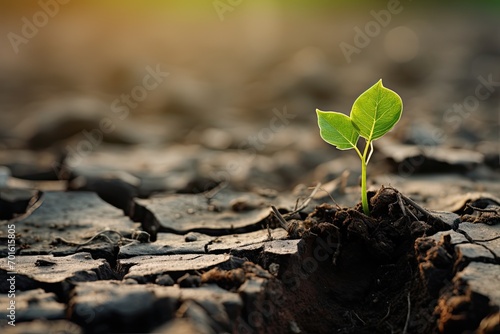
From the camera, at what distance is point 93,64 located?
11.0m

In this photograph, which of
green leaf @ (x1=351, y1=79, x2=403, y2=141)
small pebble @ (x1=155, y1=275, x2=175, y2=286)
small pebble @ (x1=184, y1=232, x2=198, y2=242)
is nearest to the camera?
small pebble @ (x1=155, y1=275, x2=175, y2=286)

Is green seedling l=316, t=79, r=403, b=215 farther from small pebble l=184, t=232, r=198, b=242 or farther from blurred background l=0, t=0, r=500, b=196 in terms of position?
blurred background l=0, t=0, r=500, b=196

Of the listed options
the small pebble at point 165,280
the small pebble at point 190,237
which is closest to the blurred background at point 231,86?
the small pebble at point 190,237

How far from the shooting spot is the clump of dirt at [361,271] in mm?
2223

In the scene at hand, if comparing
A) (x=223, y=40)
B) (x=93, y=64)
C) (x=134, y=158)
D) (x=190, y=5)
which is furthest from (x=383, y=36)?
(x=134, y=158)

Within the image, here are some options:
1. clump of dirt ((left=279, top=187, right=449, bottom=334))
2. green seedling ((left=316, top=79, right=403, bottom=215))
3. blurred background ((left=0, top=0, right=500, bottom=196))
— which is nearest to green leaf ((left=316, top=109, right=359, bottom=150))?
green seedling ((left=316, top=79, right=403, bottom=215))

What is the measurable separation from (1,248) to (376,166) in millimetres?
2460

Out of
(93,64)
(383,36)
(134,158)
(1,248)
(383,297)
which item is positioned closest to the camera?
(383,297)

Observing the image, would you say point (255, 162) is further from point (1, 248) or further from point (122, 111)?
point (122, 111)

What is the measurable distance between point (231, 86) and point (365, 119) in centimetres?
688

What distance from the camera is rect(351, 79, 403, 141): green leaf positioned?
7.65 ft

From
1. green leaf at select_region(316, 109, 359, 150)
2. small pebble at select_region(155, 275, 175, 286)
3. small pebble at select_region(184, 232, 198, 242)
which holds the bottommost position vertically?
→ small pebble at select_region(155, 275, 175, 286)

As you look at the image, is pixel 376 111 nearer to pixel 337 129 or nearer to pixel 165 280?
pixel 337 129

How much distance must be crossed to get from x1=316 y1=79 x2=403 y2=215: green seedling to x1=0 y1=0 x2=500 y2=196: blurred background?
5.35 ft
